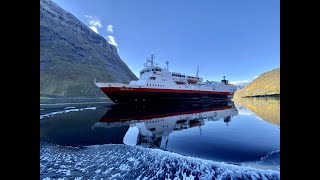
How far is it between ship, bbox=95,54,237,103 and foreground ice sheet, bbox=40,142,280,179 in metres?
31.6

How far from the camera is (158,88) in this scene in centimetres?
4656

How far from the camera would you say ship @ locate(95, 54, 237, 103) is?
41750mm

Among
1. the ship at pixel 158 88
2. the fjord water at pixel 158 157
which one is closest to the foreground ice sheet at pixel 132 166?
the fjord water at pixel 158 157

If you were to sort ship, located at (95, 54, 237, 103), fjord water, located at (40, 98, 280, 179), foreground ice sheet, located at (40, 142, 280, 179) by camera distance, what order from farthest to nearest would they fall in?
ship, located at (95, 54, 237, 103) < fjord water, located at (40, 98, 280, 179) < foreground ice sheet, located at (40, 142, 280, 179)

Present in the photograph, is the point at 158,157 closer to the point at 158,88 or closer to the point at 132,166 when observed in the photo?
the point at 132,166

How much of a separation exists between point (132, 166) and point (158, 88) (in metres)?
39.0

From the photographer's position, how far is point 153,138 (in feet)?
42.4

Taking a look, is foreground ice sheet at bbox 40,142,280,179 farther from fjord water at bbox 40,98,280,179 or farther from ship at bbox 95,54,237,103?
ship at bbox 95,54,237,103

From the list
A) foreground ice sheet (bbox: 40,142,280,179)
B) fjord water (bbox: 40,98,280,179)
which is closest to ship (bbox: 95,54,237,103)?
fjord water (bbox: 40,98,280,179)

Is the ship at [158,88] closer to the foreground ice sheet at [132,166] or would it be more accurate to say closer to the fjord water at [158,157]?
the fjord water at [158,157]

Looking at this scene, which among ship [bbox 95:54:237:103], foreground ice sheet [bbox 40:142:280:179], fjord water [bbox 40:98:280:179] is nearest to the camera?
foreground ice sheet [bbox 40:142:280:179]
